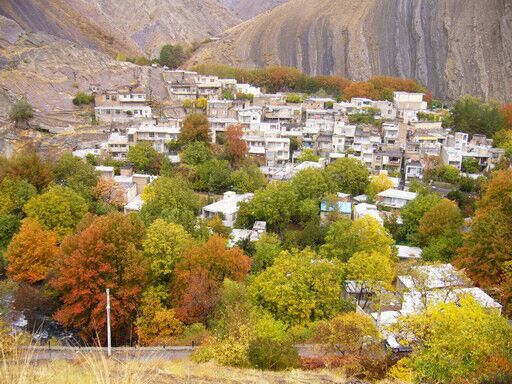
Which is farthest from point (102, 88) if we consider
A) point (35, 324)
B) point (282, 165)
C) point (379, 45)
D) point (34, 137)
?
point (379, 45)

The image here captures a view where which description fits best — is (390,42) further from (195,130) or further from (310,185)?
(310,185)

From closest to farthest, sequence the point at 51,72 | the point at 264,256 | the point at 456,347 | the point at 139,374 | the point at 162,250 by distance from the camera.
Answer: the point at 139,374 < the point at 456,347 < the point at 162,250 < the point at 264,256 < the point at 51,72

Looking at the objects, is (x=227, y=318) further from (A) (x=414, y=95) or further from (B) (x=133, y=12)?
(B) (x=133, y=12)

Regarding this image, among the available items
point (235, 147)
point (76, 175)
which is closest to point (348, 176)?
point (235, 147)

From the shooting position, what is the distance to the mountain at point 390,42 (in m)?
43.6

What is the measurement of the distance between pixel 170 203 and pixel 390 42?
127 ft

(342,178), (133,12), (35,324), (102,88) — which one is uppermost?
(133,12)

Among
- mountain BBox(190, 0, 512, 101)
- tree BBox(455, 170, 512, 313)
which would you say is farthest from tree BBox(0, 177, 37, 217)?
mountain BBox(190, 0, 512, 101)

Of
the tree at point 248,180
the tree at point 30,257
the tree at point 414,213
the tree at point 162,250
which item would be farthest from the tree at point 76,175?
the tree at point 414,213

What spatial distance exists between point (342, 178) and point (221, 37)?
42.0 metres

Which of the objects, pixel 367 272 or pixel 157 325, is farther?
pixel 367 272

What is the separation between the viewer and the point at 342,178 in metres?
19.9

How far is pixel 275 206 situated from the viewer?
1717cm

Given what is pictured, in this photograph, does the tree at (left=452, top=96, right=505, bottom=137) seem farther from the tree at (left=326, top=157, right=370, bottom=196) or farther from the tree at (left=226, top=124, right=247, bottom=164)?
the tree at (left=226, top=124, right=247, bottom=164)
